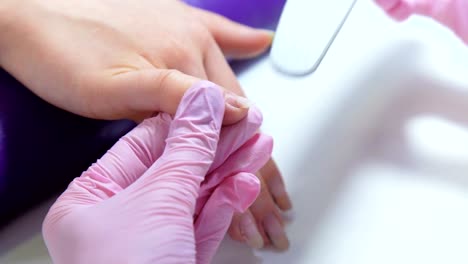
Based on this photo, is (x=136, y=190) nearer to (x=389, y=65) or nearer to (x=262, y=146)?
(x=262, y=146)

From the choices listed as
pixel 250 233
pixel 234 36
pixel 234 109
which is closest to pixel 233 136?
pixel 234 109

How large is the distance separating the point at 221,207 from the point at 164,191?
0.07 m

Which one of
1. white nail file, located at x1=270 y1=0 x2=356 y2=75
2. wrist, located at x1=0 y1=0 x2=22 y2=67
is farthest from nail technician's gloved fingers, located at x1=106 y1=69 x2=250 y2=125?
white nail file, located at x1=270 y1=0 x2=356 y2=75

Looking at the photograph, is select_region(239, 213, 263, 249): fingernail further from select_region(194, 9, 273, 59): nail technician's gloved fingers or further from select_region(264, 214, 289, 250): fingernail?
select_region(194, 9, 273, 59): nail technician's gloved fingers

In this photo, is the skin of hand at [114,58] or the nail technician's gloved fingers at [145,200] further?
the skin of hand at [114,58]

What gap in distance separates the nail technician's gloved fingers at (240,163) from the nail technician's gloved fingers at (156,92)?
3cm

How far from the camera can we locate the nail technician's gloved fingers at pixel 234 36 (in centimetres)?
65

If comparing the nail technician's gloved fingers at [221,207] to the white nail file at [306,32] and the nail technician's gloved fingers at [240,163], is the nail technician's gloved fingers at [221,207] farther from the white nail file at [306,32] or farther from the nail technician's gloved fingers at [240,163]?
the white nail file at [306,32]

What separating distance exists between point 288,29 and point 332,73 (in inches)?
3.0

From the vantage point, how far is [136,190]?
385 mm

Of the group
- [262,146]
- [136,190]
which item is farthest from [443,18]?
[136,190]

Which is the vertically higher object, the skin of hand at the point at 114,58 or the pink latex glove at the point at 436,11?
the pink latex glove at the point at 436,11

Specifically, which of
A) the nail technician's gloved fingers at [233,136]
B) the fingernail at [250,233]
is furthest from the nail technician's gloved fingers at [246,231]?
the nail technician's gloved fingers at [233,136]

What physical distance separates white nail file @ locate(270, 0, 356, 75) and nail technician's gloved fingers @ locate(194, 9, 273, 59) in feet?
0.07
